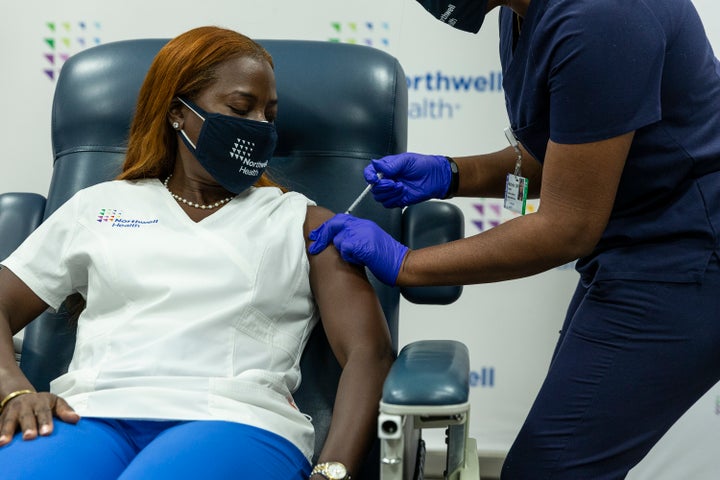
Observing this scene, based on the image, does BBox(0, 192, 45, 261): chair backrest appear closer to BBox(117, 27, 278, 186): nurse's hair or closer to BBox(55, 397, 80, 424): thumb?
BBox(117, 27, 278, 186): nurse's hair

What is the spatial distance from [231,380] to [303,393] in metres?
0.32

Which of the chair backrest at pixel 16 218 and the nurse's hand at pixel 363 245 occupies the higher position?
the nurse's hand at pixel 363 245

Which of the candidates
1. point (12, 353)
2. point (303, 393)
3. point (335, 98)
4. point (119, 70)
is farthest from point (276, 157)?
point (12, 353)

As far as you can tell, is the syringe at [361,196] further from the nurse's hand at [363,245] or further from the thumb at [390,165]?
the nurse's hand at [363,245]

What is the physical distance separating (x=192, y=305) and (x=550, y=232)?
2.08ft

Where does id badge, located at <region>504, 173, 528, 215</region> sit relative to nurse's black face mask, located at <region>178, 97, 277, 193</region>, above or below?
below

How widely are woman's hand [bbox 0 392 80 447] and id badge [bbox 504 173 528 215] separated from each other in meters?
0.89

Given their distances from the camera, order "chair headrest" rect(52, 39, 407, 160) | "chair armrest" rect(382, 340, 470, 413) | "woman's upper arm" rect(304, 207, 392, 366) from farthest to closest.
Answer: "chair headrest" rect(52, 39, 407, 160), "woman's upper arm" rect(304, 207, 392, 366), "chair armrest" rect(382, 340, 470, 413)

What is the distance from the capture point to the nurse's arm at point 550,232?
4.68 ft

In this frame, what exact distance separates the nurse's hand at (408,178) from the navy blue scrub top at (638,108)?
271 millimetres

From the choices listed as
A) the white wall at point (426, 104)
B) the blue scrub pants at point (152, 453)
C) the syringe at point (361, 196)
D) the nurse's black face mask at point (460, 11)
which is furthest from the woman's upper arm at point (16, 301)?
the white wall at point (426, 104)

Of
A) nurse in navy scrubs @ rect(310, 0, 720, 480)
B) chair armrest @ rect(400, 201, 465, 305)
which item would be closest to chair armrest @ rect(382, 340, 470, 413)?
nurse in navy scrubs @ rect(310, 0, 720, 480)

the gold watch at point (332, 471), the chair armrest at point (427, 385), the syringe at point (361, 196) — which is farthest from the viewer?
the syringe at point (361, 196)

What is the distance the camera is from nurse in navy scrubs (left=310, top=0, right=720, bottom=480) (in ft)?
4.59
